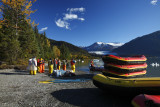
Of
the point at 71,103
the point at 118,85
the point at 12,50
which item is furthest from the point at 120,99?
the point at 12,50

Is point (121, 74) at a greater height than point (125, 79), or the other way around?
point (125, 79)

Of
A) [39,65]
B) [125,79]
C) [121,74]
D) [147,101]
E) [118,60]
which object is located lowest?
[147,101]

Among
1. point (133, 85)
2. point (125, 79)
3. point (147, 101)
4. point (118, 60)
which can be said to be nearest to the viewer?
point (147, 101)

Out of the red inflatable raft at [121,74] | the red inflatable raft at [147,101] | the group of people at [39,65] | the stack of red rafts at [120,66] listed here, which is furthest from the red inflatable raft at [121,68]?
the group of people at [39,65]

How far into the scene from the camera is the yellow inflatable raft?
460 cm

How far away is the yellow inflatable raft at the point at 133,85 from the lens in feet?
15.1

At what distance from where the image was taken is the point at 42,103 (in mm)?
5098

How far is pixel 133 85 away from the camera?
495 centimetres

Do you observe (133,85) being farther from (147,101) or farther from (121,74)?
(121,74)

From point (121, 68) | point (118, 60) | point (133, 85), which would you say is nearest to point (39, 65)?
point (118, 60)

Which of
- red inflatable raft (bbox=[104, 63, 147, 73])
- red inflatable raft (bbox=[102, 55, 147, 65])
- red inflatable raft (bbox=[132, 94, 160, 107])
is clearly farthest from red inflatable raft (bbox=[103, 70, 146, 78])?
red inflatable raft (bbox=[132, 94, 160, 107])

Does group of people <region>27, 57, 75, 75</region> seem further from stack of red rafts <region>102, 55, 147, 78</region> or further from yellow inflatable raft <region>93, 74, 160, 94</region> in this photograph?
yellow inflatable raft <region>93, 74, 160, 94</region>

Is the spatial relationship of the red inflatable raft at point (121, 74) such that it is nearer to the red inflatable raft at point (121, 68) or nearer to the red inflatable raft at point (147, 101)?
the red inflatable raft at point (121, 68)

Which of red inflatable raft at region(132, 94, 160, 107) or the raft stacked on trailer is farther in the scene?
the raft stacked on trailer
